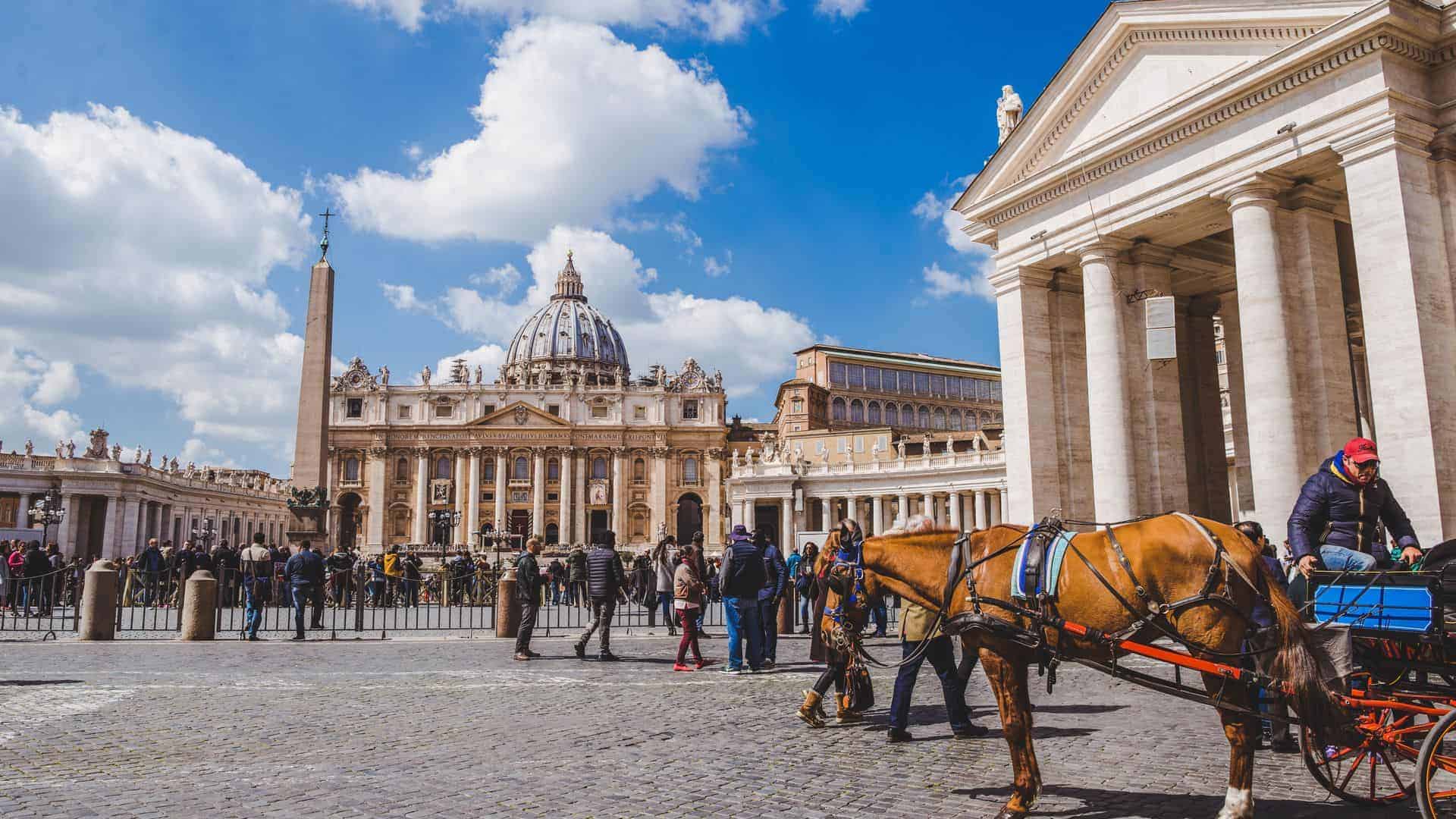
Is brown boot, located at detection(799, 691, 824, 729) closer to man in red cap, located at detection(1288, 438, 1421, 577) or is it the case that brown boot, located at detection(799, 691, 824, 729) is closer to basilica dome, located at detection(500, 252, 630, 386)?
man in red cap, located at detection(1288, 438, 1421, 577)

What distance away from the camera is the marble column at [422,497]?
81000 millimetres

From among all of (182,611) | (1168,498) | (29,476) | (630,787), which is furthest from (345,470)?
(630,787)

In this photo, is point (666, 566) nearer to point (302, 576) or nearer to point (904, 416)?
point (302, 576)

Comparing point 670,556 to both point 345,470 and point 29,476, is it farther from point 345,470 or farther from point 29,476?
point 345,470

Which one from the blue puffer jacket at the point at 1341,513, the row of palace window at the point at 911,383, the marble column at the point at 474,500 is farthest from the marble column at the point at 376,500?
the blue puffer jacket at the point at 1341,513

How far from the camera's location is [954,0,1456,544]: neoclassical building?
490 inches

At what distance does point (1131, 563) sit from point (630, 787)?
10.5 ft

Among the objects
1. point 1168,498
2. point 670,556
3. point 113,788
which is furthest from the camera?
point 1168,498

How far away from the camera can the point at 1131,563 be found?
499 centimetres

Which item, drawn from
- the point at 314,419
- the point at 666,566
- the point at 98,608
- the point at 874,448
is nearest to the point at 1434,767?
the point at 666,566

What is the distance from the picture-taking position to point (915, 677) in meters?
7.17

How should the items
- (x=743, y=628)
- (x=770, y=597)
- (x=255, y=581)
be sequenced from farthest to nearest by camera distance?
(x=255, y=581)
(x=770, y=597)
(x=743, y=628)

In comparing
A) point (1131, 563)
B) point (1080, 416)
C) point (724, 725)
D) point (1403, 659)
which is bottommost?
point (724, 725)

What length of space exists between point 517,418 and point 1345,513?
266ft
